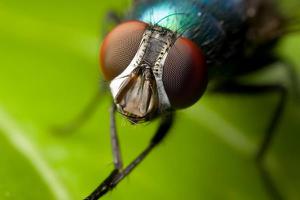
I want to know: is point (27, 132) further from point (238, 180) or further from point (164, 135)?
point (238, 180)

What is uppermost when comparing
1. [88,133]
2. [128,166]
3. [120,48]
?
[120,48]

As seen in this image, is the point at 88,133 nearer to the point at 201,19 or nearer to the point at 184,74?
the point at 201,19

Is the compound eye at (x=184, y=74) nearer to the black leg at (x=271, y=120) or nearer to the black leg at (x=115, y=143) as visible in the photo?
the black leg at (x=115, y=143)

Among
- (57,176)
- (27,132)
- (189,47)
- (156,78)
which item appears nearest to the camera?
(156,78)

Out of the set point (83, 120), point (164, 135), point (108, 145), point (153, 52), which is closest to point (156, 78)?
point (153, 52)

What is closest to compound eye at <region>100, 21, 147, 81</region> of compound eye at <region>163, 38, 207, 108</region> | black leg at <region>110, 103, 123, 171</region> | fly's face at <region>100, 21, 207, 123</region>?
fly's face at <region>100, 21, 207, 123</region>

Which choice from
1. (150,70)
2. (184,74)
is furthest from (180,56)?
(150,70)

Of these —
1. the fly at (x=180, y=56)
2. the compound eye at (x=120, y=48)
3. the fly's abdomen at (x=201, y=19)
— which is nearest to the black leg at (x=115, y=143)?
the fly at (x=180, y=56)
